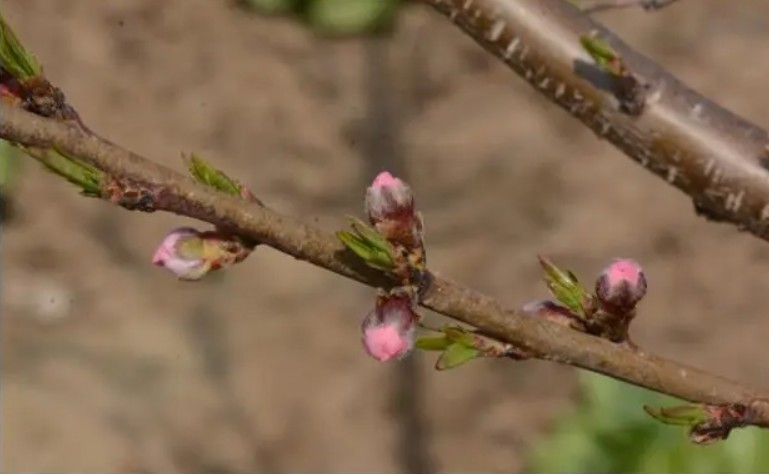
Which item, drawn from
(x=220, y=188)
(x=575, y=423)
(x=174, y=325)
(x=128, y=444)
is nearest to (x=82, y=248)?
(x=174, y=325)

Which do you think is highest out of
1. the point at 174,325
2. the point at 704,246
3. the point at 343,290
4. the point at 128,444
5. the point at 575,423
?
the point at 704,246

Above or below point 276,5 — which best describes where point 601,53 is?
above

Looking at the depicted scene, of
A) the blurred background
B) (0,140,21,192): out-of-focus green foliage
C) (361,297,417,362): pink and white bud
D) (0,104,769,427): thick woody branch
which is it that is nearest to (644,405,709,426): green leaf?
(0,104,769,427): thick woody branch

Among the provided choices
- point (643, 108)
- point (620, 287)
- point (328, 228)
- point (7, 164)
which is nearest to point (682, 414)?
point (620, 287)

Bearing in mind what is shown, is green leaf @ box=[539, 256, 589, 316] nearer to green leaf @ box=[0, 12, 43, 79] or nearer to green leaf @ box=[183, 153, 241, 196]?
green leaf @ box=[183, 153, 241, 196]

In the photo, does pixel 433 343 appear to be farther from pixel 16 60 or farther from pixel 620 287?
pixel 16 60

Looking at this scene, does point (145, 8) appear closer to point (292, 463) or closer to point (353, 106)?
point (353, 106)
